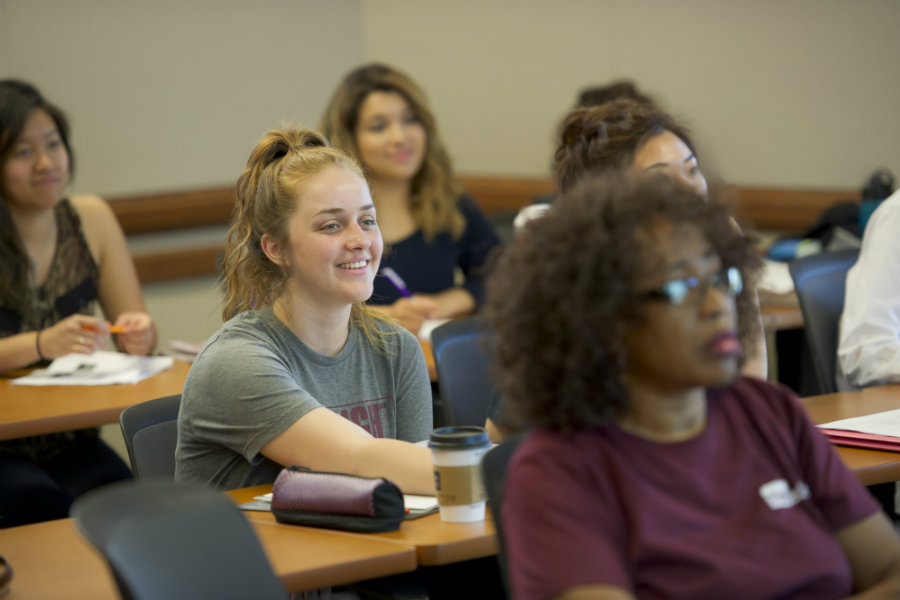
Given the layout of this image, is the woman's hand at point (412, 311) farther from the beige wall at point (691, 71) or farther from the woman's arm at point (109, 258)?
the beige wall at point (691, 71)

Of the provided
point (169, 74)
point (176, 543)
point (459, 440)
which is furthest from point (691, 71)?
point (176, 543)

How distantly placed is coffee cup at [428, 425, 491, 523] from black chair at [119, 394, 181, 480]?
64cm

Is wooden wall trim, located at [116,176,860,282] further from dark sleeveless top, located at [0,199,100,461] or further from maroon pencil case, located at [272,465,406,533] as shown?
maroon pencil case, located at [272,465,406,533]

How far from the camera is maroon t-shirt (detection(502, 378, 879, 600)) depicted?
1.16 m

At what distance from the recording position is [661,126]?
2.45 meters

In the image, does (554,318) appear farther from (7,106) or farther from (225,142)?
(225,142)

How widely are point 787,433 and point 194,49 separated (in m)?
4.06

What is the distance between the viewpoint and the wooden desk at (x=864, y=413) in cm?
188

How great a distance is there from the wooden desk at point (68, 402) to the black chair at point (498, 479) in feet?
4.71

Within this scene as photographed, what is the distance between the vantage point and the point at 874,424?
83.0 inches

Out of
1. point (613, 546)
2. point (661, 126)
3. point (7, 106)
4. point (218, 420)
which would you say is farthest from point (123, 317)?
point (613, 546)

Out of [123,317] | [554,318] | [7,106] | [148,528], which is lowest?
[123,317]

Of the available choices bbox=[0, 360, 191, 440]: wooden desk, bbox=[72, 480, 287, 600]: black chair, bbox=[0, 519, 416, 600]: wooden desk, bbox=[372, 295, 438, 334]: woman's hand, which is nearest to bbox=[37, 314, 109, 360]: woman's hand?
bbox=[0, 360, 191, 440]: wooden desk

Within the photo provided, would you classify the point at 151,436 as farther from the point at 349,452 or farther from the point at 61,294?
the point at 61,294
